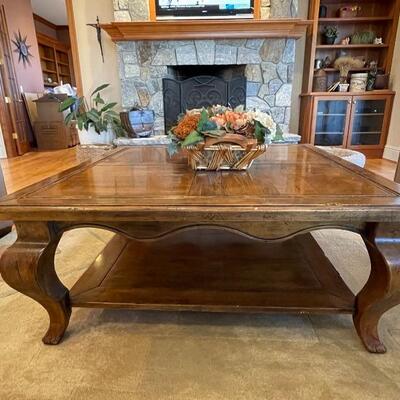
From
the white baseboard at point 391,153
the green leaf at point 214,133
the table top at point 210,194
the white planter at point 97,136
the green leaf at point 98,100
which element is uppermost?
the green leaf at point 98,100

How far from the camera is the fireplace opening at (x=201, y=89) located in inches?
149

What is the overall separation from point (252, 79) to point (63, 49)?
21.0 feet

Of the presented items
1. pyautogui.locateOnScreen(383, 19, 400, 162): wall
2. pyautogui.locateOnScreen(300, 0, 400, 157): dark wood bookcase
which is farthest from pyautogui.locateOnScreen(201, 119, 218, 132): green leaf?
pyautogui.locateOnScreen(383, 19, 400, 162): wall

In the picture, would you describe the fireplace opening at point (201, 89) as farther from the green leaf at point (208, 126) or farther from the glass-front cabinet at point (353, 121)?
the green leaf at point (208, 126)

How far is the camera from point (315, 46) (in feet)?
11.9

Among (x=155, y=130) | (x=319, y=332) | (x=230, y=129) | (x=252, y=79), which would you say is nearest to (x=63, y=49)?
(x=155, y=130)

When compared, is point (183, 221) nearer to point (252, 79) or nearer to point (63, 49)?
point (252, 79)

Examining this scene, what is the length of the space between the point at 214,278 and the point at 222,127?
59 centimetres

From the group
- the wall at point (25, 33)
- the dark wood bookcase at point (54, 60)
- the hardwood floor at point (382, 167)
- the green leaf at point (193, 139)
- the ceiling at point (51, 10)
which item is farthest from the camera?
the dark wood bookcase at point (54, 60)

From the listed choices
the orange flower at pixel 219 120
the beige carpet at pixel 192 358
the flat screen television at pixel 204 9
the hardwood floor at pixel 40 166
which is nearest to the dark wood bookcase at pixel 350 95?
the hardwood floor at pixel 40 166

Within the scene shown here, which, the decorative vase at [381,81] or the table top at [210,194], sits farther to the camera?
the decorative vase at [381,81]

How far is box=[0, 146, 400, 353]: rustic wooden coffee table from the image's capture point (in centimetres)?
86

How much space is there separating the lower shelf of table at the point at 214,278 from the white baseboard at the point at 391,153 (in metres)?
2.92

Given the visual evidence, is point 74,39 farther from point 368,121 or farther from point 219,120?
point 368,121
